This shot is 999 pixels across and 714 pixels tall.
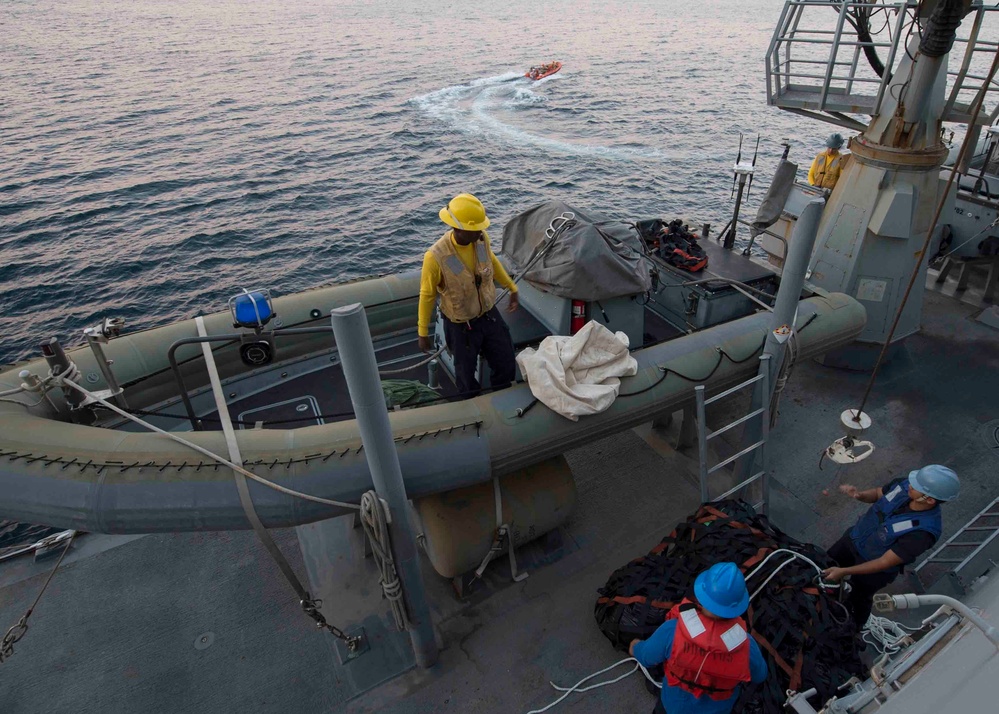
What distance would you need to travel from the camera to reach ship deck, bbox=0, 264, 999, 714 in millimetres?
3643

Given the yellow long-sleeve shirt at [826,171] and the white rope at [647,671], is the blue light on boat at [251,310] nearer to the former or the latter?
the white rope at [647,671]

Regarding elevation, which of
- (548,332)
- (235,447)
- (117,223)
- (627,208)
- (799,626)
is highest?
(235,447)

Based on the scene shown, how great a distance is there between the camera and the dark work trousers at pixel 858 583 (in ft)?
11.5

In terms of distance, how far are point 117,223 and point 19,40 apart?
30.2 metres

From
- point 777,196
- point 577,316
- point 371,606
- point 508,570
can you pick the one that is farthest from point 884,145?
point 371,606

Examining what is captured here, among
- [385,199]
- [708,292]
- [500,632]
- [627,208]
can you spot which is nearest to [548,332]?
[708,292]

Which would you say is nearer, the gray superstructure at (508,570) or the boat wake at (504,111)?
the gray superstructure at (508,570)

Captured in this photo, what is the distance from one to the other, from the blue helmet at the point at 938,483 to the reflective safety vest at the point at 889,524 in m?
0.16

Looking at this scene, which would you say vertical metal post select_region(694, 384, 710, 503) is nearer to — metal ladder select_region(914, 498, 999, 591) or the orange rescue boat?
metal ladder select_region(914, 498, 999, 591)

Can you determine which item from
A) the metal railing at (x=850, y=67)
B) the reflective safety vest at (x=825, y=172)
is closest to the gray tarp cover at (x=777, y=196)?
the metal railing at (x=850, y=67)

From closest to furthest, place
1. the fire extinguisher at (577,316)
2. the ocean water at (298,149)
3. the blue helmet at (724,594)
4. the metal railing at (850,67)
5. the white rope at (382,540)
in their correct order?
the blue helmet at (724,594) < the white rope at (382,540) < the fire extinguisher at (577,316) < the metal railing at (850,67) < the ocean water at (298,149)

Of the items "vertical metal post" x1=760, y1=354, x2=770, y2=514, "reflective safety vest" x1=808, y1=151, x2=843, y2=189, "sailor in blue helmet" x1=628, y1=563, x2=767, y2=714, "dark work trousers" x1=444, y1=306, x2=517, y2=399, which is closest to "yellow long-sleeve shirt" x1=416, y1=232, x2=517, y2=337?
"dark work trousers" x1=444, y1=306, x2=517, y2=399

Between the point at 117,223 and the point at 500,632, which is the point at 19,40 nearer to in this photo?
the point at 117,223

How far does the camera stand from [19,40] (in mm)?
32719
